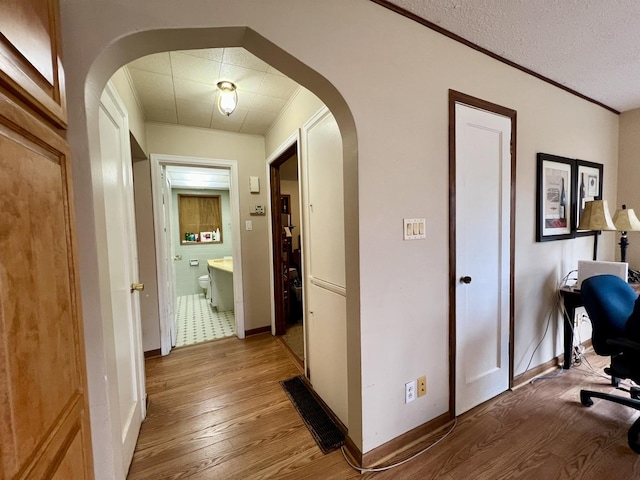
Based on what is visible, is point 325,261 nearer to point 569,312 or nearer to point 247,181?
point 247,181

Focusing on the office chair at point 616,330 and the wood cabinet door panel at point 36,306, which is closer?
the wood cabinet door panel at point 36,306

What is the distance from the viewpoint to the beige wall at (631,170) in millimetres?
2463

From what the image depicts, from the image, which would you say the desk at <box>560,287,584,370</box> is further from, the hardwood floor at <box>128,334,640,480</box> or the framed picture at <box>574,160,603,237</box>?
the framed picture at <box>574,160,603,237</box>

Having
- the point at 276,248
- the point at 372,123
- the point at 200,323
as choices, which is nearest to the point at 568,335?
the point at 372,123

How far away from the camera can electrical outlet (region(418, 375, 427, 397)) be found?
1.47 meters

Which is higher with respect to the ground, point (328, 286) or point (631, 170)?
point (631, 170)

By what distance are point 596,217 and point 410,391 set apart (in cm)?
212

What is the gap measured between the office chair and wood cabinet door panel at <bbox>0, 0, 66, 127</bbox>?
255 cm

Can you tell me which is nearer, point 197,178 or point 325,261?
point 325,261

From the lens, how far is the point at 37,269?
23.6 inches

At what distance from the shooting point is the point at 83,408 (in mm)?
796

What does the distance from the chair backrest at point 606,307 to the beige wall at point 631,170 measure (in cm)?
140

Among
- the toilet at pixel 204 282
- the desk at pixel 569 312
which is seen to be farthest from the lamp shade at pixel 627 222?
the toilet at pixel 204 282

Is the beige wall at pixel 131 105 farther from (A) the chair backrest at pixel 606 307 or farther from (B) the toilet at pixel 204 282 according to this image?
(A) the chair backrest at pixel 606 307
